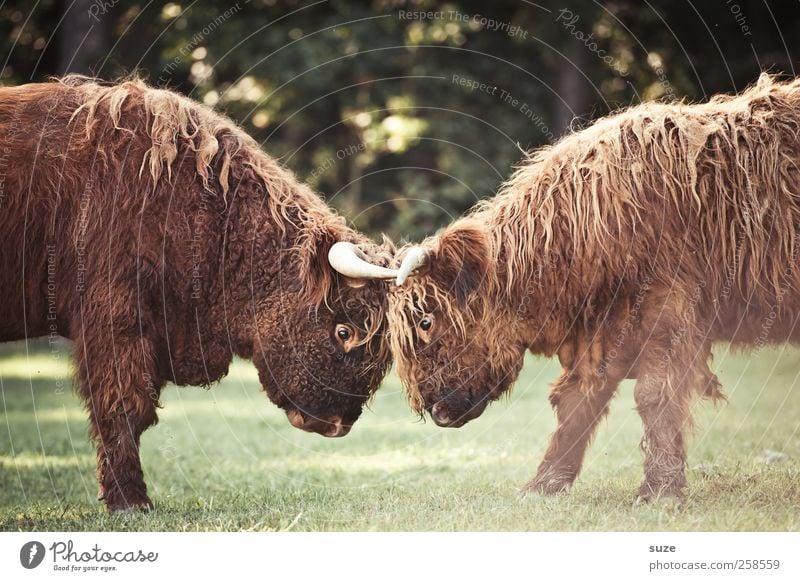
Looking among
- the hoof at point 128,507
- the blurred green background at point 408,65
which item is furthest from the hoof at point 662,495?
the blurred green background at point 408,65

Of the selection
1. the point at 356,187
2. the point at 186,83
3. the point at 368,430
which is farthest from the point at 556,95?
the point at 368,430

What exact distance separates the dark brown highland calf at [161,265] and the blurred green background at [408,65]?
15.8ft

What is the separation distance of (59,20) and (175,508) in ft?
24.0

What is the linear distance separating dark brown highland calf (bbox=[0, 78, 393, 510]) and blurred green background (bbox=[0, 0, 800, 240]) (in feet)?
→ 15.8

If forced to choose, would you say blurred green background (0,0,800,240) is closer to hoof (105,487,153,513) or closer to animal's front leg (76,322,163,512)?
animal's front leg (76,322,163,512)

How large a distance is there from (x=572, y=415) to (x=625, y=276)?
1.09 m

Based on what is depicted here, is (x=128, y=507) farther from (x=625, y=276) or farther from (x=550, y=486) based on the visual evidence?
(x=625, y=276)

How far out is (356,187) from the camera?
18062 millimetres

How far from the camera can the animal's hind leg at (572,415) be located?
6.45 meters

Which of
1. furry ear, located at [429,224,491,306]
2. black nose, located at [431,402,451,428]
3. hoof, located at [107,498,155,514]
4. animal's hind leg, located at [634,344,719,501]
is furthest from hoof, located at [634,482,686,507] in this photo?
hoof, located at [107,498,155,514]

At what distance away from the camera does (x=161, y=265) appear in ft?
20.7

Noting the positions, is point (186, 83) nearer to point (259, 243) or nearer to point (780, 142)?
point (259, 243)

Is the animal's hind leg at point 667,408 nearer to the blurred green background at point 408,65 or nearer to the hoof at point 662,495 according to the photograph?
the hoof at point 662,495
